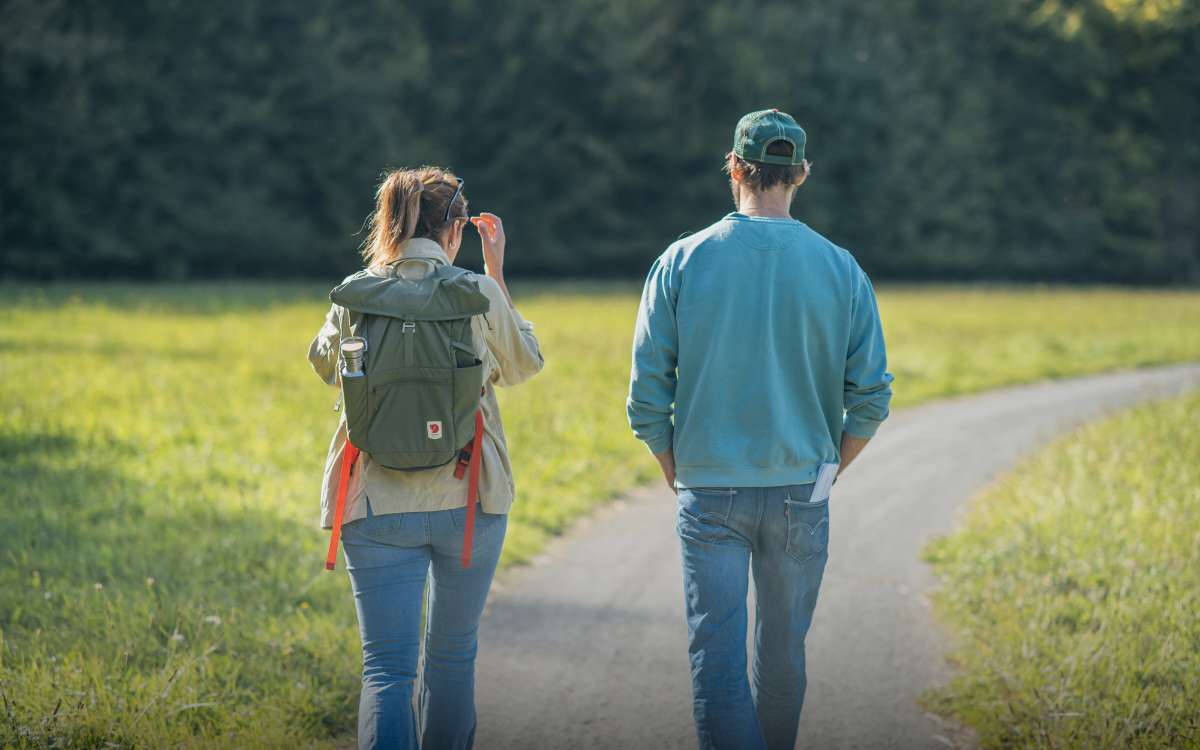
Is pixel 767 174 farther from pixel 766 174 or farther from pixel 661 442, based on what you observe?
pixel 661 442

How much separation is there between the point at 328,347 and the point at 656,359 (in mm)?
916

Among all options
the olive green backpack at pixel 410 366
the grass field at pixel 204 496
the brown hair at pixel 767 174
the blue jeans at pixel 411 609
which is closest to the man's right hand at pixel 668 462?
the blue jeans at pixel 411 609

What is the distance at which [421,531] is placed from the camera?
3236 mm

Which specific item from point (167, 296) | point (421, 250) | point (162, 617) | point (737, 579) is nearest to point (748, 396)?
point (737, 579)

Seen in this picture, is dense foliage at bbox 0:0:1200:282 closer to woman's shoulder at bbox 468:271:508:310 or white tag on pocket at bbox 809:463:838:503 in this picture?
woman's shoulder at bbox 468:271:508:310

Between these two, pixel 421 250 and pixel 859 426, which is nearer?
pixel 421 250

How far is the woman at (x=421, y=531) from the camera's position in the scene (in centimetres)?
322

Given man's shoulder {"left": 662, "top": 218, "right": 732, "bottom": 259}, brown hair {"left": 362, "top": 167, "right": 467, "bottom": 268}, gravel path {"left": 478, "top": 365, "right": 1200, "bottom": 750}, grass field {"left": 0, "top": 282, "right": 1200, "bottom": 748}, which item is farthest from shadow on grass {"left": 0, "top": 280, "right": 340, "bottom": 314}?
man's shoulder {"left": 662, "top": 218, "right": 732, "bottom": 259}

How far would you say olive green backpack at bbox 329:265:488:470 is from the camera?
313 cm

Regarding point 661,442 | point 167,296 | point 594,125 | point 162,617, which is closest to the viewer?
point 661,442

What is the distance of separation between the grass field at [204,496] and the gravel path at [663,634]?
1.75ft

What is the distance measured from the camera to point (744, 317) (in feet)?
10.9

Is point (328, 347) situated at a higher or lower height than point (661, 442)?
higher

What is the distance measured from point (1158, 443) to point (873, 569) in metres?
4.19
